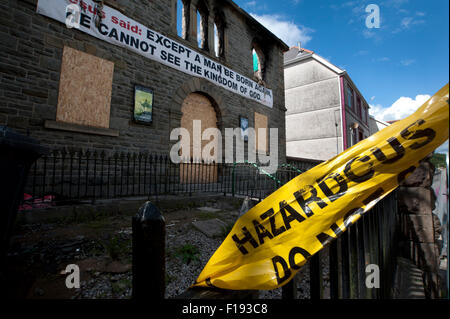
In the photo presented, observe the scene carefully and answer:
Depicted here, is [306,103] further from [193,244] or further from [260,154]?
[193,244]

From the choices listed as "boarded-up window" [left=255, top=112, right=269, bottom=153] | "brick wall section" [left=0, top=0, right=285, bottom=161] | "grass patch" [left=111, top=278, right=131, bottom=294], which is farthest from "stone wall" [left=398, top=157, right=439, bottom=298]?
"boarded-up window" [left=255, top=112, right=269, bottom=153]

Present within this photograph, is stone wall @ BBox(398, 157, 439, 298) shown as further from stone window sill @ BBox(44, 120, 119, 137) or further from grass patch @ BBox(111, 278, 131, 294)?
stone window sill @ BBox(44, 120, 119, 137)

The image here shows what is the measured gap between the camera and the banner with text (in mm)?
5628

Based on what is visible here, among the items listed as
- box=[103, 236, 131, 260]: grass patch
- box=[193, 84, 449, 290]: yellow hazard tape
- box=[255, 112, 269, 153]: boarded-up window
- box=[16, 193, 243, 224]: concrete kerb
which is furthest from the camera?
box=[255, 112, 269, 153]: boarded-up window

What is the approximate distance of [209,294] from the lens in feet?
3.18

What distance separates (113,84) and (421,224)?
7851 millimetres

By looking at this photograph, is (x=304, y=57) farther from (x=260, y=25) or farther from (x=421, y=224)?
(x=421, y=224)

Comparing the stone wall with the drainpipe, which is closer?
the stone wall

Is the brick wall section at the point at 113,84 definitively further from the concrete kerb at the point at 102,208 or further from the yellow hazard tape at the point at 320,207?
the yellow hazard tape at the point at 320,207

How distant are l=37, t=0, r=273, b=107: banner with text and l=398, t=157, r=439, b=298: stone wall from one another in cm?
786

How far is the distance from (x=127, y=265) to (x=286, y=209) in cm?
223

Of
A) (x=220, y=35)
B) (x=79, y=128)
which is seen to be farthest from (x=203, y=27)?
(x=79, y=128)

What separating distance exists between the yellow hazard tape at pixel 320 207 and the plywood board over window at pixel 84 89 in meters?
6.15
